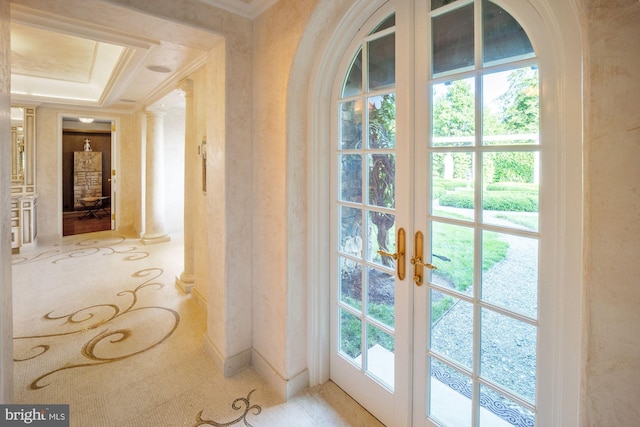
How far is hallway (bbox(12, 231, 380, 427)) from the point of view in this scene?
6.14 ft

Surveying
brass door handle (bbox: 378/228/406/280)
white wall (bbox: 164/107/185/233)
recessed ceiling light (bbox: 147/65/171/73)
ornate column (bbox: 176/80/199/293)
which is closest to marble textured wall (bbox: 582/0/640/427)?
brass door handle (bbox: 378/228/406/280)

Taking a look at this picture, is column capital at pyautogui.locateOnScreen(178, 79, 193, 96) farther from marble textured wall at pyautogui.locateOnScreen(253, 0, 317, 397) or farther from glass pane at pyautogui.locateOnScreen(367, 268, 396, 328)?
glass pane at pyautogui.locateOnScreen(367, 268, 396, 328)

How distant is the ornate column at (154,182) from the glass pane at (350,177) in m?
5.06

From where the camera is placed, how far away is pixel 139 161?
6434 mm

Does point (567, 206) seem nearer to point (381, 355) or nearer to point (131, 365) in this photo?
point (381, 355)

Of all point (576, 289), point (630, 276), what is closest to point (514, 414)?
point (576, 289)

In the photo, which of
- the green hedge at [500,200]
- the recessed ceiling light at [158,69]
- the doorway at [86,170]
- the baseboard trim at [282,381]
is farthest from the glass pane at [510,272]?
the doorway at [86,170]

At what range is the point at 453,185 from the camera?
1424mm

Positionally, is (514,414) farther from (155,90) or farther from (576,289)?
(155,90)

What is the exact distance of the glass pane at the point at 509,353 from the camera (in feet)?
4.05

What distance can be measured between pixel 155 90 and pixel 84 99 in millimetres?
2093

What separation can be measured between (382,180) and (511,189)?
2.13ft

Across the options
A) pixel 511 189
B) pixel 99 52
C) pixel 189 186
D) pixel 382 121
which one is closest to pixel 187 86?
pixel 189 186

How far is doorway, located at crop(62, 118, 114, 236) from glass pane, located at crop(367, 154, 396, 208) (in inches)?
395
